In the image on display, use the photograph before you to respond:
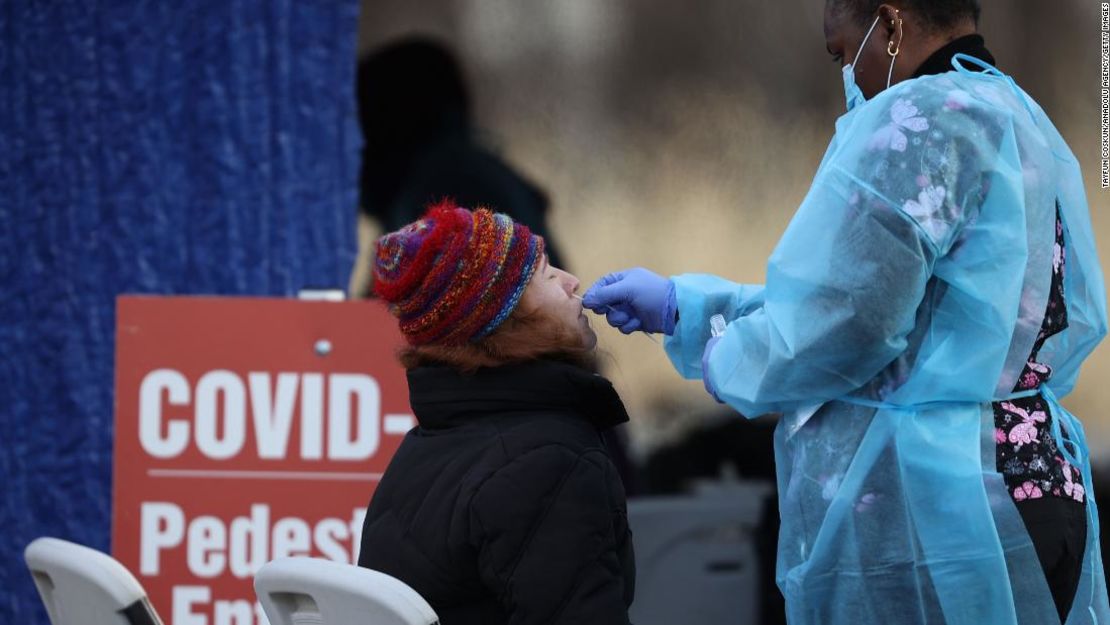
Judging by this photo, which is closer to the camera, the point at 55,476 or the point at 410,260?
the point at 410,260

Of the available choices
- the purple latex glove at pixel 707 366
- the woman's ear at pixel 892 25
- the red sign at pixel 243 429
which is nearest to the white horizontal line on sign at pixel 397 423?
the red sign at pixel 243 429

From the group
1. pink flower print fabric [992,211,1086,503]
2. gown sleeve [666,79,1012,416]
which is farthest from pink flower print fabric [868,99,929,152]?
pink flower print fabric [992,211,1086,503]

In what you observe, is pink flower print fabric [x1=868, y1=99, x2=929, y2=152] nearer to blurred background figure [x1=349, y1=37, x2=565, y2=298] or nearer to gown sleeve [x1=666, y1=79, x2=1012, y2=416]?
gown sleeve [x1=666, y1=79, x2=1012, y2=416]

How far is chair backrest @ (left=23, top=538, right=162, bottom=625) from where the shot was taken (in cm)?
174

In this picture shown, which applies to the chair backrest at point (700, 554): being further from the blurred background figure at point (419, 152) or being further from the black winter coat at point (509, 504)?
the black winter coat at point (509, 504)

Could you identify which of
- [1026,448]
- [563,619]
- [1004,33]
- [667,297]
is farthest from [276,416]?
[1004,33]

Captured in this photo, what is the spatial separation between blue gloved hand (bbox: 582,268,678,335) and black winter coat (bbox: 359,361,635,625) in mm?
200

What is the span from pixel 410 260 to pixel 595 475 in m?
0.37

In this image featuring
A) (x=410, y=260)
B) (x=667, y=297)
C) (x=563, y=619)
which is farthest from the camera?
(x=667, y=297)

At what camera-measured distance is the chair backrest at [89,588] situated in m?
1.74

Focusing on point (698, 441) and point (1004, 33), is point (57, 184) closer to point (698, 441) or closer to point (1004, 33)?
point (698, 441)

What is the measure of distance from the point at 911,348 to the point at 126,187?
2296 mm

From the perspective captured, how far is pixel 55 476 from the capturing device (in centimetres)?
349

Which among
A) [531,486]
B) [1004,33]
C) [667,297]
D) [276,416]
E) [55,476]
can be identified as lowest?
[55,476]
